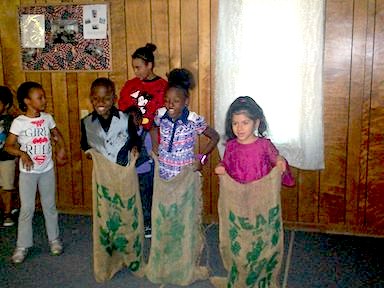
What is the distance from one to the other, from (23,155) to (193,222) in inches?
44.5

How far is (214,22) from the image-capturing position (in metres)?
3.43

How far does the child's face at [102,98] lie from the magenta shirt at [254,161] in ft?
2.68

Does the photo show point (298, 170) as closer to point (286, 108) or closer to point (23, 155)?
point (286, 108)

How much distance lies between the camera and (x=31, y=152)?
9.66 ft

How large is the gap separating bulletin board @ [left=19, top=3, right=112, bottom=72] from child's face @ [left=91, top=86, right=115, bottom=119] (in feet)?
3.19

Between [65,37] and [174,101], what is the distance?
1469 mm

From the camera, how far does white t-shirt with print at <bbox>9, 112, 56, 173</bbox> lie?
115 inches

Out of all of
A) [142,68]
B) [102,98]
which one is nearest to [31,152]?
[102,98]

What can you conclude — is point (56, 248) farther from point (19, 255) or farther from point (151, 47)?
point (151, 47)

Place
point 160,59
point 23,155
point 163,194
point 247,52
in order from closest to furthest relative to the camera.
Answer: point 163,194, point 23,155, point 247,52, point 160,59

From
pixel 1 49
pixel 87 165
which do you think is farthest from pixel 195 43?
pixel 1 49

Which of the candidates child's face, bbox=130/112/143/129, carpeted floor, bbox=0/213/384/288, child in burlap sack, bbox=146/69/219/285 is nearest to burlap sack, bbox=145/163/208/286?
child in burlap sack, bbox=146/69/219/285

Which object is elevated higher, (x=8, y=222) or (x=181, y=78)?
(x=181, y=78)

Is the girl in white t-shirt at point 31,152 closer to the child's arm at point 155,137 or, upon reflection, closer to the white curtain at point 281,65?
the child's arm at point 155,137
